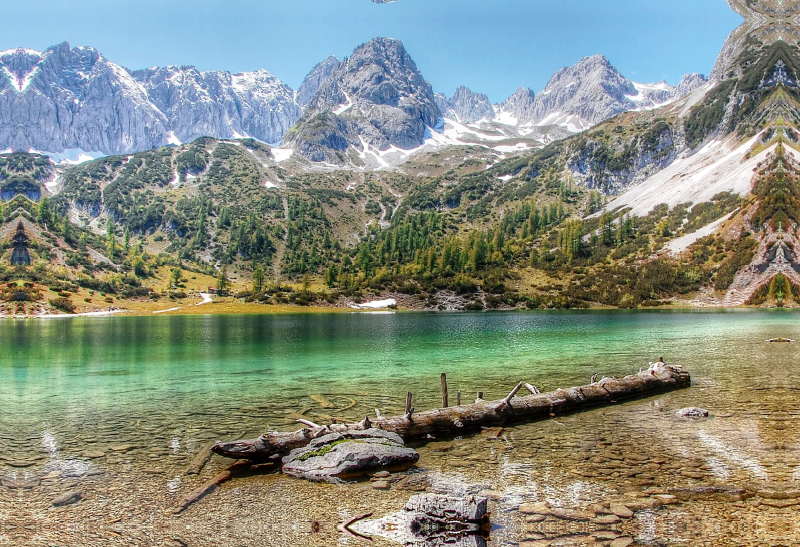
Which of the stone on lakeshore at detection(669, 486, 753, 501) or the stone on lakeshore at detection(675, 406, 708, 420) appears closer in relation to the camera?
the stone on lakeshore at detection(669, 486, 753, 501)

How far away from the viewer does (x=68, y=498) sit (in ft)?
51.6

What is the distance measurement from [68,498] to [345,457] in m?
9.28

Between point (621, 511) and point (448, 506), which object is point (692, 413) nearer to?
point (621, 511)

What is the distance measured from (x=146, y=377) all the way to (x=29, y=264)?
177559mm

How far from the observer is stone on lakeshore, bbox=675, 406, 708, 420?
24547 millimetres

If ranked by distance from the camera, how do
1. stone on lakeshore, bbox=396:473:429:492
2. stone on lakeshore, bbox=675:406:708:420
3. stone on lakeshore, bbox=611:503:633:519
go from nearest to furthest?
stone on lakeshore, bbox=611:503:633:519 → stone on lakeshore, bbox=396:473:429:492 → stone on lakeshore, bbox=675:406:708:420

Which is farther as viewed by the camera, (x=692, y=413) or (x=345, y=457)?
(x=692, y=413)

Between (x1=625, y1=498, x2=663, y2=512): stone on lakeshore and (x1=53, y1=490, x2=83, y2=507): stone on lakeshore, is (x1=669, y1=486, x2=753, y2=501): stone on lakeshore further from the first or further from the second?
(x1=53, y1=490, x2=83, y2=507): stone on lakeshore

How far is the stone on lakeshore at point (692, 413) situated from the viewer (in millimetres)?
24547

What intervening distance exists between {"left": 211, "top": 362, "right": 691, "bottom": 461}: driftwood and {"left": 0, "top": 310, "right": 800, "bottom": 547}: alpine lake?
2.84 ft

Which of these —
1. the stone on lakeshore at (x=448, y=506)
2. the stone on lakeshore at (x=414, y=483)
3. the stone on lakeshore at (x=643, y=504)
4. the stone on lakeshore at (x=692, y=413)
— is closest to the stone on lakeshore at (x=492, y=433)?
the stone on lakeshore at (x=414, y=483)

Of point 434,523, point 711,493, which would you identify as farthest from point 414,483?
point 711,493

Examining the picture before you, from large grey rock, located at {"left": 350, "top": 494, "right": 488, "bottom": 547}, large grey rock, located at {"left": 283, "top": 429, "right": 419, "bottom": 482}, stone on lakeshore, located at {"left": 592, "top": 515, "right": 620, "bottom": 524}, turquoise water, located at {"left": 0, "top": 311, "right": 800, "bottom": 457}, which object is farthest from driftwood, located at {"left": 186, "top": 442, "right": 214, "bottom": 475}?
stone on lakeshore, located at {"left": 592, "top": 515, "right": 620, "bottom": 524}

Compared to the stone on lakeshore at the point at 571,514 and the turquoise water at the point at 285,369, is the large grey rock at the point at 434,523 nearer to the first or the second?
the stone on lakeshore at the point at 571,514
